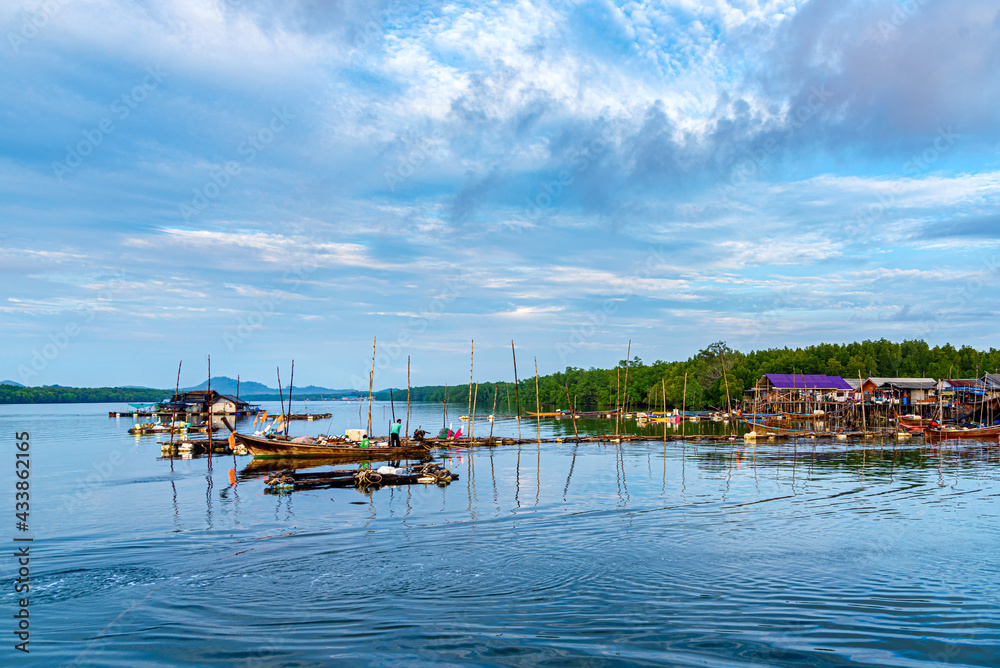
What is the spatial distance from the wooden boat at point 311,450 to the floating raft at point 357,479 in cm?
1347

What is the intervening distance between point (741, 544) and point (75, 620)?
19961 millimetres

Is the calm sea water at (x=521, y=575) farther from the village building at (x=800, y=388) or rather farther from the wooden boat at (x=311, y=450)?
the village building at (x=800, y=388)

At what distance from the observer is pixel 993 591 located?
16000 mm

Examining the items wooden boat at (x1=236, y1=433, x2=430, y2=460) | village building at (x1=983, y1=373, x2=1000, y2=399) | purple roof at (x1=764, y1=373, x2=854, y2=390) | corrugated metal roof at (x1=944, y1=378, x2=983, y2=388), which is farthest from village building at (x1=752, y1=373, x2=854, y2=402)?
wooden boat at (x1=236, y1=433, x2=430, y2=460)

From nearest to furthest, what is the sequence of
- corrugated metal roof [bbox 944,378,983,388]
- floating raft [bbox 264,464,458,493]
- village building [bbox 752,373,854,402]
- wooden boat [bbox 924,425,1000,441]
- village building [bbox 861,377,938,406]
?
floating raft [bbox 264,464,458,493] → wooden boat [bbox 924,425,1000,441] → corrugated metal roof [bbox 944,378,983,388] → village building [bbox 861,377,938,406] → village building [bbox 752,373,854,402]

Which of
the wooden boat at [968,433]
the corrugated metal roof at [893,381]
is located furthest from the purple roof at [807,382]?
the wooden boat at [968,433]

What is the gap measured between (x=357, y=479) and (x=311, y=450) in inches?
725

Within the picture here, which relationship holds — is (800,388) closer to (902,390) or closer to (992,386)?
(902,390)

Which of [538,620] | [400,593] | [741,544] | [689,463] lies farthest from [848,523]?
[689,463]

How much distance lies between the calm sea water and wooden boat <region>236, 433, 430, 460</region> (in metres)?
16.2

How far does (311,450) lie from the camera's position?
52.7 metres

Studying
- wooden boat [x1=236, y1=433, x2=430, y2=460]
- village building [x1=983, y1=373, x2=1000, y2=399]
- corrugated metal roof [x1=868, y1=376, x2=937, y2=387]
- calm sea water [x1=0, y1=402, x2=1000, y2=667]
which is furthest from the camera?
corrugated metal roof [x1=868, y1=376, x2=937, y2=387]

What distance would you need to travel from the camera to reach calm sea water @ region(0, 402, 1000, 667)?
1316 cm

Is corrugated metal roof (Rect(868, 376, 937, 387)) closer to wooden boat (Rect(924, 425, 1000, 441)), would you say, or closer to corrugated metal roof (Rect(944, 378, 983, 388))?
corrugated metal roof (Rect(944, 378, 983, 388))
